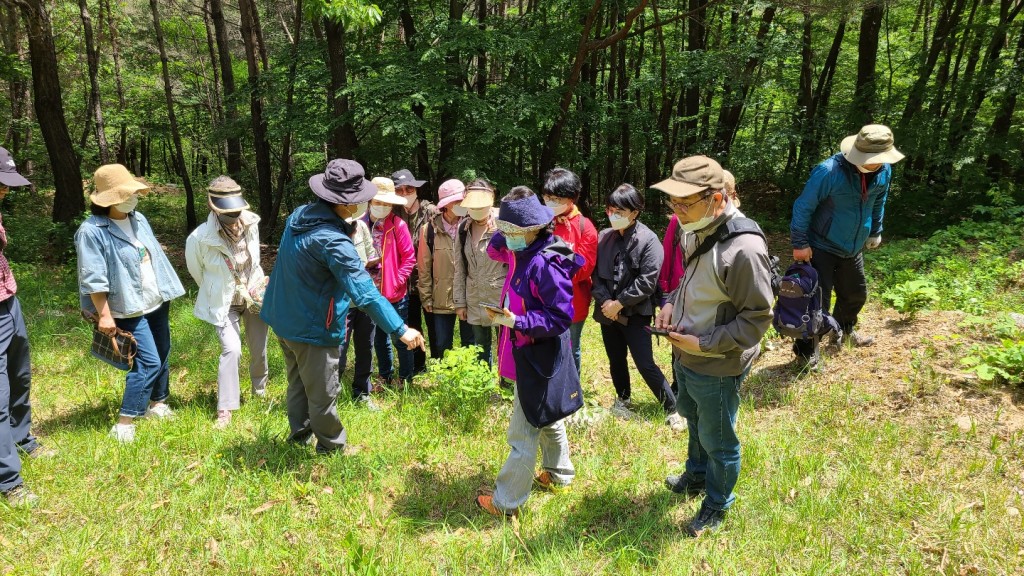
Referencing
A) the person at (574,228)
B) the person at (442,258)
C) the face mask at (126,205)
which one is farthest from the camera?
the person at (442,258)

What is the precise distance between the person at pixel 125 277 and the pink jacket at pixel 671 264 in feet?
12.8

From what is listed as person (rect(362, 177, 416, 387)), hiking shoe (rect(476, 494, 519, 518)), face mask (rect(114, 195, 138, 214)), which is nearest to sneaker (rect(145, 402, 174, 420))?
face mask (rect(114, 195, 138, 214))

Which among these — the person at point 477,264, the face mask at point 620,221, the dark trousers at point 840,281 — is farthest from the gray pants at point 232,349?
the dark trousers at point 840,281

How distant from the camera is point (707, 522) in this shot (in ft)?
10.6

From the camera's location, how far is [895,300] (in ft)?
18.9

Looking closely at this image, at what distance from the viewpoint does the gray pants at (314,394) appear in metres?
3.66

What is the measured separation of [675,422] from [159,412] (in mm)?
4280

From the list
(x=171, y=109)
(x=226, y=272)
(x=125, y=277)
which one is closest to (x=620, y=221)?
(x=226, y=272)

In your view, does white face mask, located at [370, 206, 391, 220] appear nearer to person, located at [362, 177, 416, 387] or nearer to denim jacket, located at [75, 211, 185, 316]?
person, located at [362, 177, 416, 387]

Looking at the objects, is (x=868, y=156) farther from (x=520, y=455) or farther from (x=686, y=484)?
(x=520, y=455)

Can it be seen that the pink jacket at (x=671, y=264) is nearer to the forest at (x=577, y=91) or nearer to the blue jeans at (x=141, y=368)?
the blue jeans at (x=141, y=368)

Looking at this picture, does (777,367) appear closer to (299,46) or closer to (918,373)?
(918,373)

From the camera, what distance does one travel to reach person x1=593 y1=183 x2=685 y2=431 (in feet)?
14.4

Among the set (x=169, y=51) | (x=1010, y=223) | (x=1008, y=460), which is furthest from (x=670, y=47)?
(x=169, y=51)
